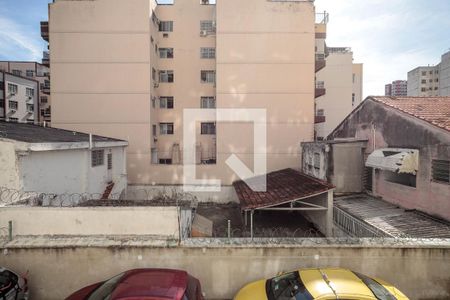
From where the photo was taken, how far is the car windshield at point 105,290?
14.5ft

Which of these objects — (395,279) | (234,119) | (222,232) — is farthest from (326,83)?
(395,279)

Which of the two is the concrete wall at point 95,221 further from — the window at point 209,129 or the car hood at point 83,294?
the window at point 209,129

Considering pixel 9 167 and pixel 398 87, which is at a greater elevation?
pixel 398 87

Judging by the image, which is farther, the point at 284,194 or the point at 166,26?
the point at 166,26

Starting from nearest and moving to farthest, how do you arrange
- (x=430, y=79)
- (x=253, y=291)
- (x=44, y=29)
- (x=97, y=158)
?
1. (x=253, y=291)
2. (x=97, y=158)
3. (x=44, y=29)
4. (x=430, y=79)

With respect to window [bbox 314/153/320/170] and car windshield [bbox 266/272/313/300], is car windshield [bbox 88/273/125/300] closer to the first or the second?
car windshield [bbox 266/272/313/300]

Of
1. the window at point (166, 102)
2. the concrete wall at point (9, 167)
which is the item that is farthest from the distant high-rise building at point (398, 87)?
the concrete wall at point (9, 167)

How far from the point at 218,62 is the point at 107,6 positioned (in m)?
9.76

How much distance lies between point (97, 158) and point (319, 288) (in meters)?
12.5

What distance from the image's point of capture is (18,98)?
40.4 m

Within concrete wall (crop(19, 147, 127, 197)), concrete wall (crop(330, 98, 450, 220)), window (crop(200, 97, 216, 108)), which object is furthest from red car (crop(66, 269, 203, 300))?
window (crop(200, 97, 216, 108))

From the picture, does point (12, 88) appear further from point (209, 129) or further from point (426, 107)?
point (426, 107)

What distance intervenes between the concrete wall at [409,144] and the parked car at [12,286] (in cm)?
1242

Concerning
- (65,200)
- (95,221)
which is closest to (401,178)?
(95,221)
